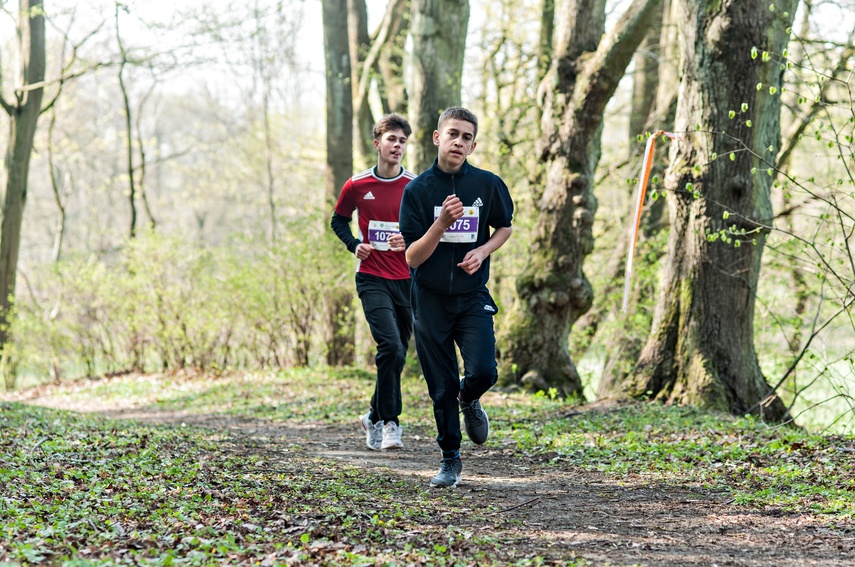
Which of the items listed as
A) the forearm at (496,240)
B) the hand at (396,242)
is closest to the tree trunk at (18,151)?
the hand at (396,242)

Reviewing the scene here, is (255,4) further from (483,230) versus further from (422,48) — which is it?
(483,230)

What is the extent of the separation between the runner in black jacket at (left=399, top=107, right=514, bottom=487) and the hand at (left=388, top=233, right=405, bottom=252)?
3.77 ft

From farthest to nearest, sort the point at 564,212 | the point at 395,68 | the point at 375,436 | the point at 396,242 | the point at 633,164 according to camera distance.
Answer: the point at 395,68
the point at 633,164
the point at 564,212
the point at 375,436
the point at 396,242

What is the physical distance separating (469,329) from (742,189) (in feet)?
14.0

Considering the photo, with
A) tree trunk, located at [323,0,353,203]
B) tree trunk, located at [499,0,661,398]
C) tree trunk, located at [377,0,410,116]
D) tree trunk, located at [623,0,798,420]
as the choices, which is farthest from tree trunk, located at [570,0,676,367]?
tree trunk, located at [323,0,353,203]

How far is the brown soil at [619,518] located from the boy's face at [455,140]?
6.79ft

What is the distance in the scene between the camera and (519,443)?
7.45 metres

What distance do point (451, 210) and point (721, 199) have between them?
4534 millimetres

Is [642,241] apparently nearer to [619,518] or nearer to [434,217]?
[434,217]

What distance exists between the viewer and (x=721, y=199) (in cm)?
839

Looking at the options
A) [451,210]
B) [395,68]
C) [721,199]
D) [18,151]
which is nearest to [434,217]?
[451,210]

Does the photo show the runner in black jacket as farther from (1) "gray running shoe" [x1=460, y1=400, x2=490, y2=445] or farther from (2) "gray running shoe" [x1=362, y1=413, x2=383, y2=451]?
(2) "gray running shoe" [x1=362, y1=413, x2=383, y2=451]

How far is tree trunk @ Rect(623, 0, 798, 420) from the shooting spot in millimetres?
8250

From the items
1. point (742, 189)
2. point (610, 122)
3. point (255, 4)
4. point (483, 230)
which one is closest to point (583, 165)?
point (742, 189)
